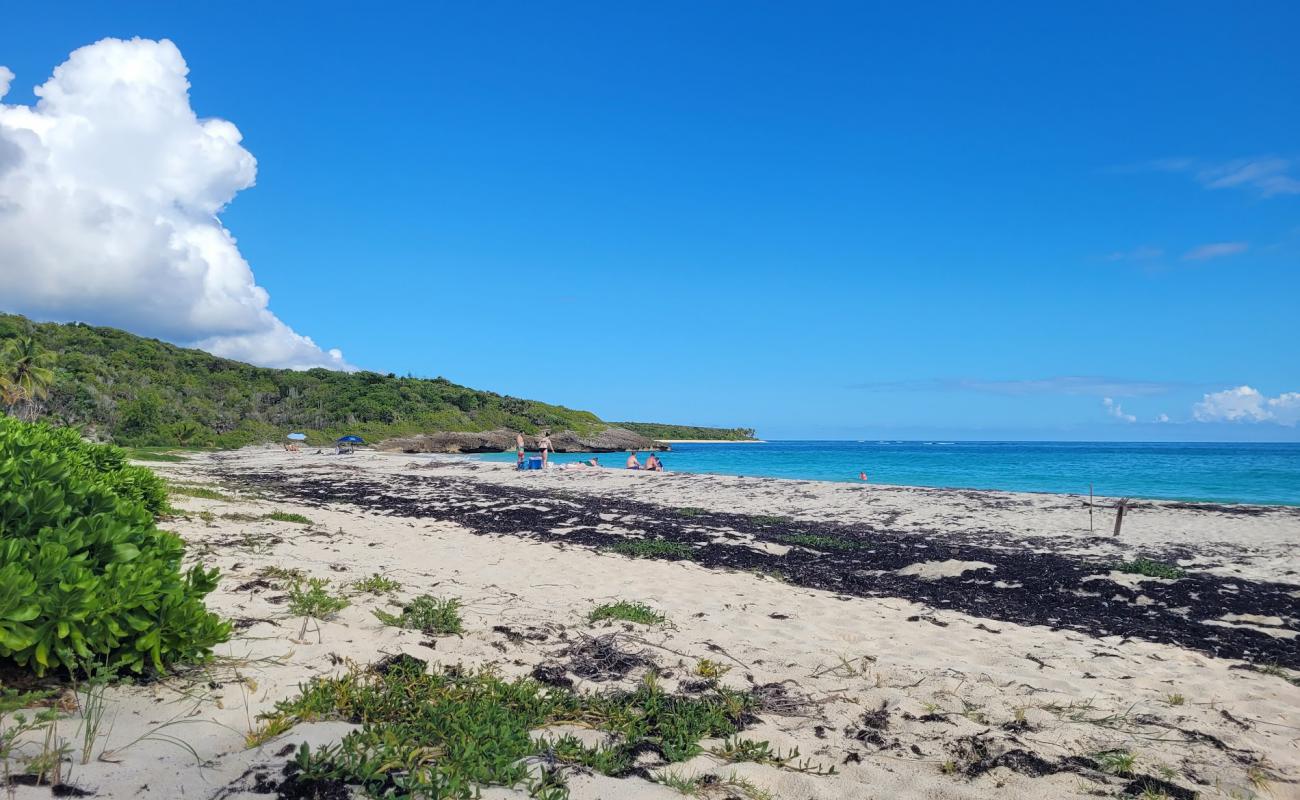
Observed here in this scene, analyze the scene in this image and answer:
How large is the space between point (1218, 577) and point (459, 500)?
58.0ft

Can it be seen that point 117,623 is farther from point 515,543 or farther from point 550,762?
point 515,543

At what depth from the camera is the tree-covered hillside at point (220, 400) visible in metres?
65.4

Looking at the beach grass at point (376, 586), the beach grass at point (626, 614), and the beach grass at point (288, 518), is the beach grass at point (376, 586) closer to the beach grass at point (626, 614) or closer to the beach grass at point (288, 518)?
the beach grass at point (626, 614)

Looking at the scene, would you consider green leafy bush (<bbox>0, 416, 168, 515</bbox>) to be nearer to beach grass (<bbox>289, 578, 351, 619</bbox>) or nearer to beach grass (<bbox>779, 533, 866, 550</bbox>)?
beach grass (<bbox>289, 578, 351, 619</bbox>)

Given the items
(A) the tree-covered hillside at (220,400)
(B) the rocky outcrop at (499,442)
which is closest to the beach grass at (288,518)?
(A) the tree-covered hillside at (220,400)

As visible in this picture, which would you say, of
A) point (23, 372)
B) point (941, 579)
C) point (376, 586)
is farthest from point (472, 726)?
point (23, 372)

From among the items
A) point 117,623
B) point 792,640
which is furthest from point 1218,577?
point 117,623

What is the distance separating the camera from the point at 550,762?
3383mm

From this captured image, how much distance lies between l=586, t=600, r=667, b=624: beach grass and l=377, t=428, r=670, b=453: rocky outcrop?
74498 mm

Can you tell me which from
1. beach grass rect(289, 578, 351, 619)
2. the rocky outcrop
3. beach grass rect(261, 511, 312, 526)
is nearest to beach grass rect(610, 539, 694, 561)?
beach grass rect(261, 511, 312, 526)

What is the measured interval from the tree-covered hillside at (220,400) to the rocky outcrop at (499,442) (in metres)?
4.00

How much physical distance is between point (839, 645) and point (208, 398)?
9535cm

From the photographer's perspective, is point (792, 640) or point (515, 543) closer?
point (792, 640)

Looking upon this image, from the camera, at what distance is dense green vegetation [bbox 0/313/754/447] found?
63250 mm
